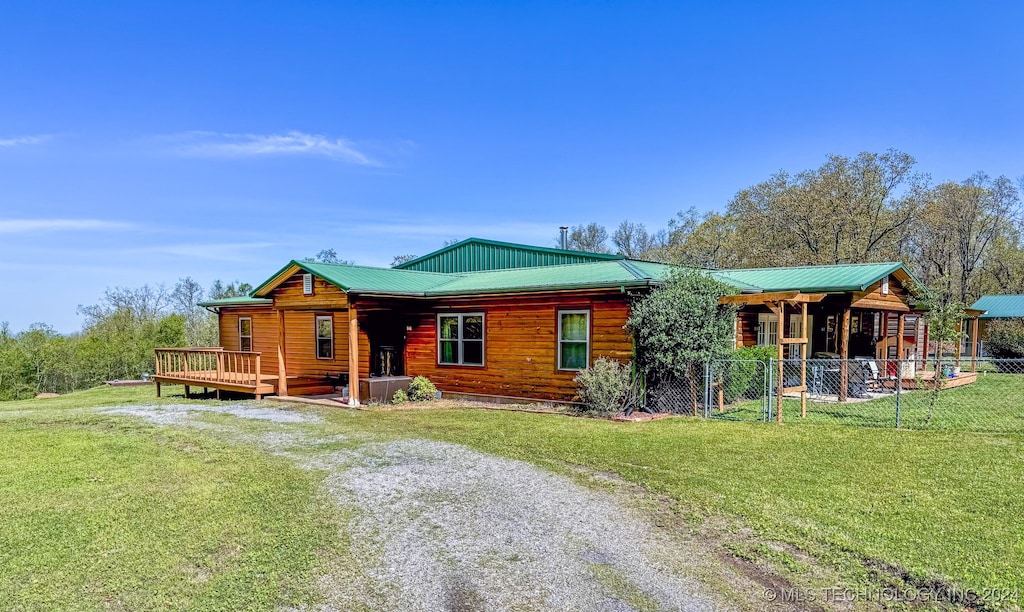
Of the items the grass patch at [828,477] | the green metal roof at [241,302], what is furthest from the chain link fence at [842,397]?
the green metal roof at [241,302]

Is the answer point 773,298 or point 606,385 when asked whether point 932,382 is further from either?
point 606,385

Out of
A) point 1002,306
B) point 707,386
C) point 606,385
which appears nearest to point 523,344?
point 606,385

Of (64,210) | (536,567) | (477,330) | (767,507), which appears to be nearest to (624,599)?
(536,567)

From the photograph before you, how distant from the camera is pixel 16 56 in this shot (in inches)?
505

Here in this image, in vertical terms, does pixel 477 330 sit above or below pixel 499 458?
above

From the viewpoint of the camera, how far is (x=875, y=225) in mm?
30109

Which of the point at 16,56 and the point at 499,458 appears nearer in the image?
the point at 499,458

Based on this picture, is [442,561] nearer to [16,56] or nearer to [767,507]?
[767,507]

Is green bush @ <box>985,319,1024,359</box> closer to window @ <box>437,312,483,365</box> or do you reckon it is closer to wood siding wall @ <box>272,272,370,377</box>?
window @ <box>437,312,483,365</box>

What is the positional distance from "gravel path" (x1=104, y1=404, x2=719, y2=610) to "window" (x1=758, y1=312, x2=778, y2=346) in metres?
10.6

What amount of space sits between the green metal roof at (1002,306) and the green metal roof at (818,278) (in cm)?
1864

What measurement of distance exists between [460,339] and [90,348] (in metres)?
15.8

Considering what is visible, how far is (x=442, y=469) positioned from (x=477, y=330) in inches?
273

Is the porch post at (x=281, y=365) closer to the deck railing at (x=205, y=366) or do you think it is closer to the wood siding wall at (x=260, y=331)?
the deck railing at (x=205, y=366)
